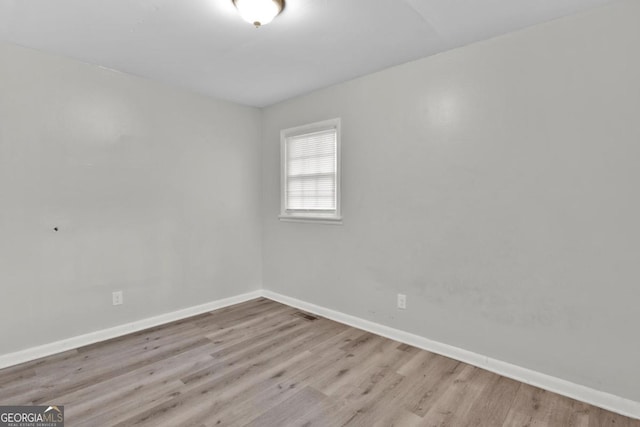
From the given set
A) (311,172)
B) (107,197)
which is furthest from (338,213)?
(107,197)

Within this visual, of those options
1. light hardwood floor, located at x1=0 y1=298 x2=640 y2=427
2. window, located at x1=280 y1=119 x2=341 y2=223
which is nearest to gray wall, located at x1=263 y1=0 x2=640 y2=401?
window, located at x1=280 y1=119 x2=341 y2=223

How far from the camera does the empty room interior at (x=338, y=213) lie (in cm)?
195

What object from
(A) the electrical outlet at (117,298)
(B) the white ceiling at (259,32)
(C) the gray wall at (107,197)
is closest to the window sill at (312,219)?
(C) the gray wall at (107,197)

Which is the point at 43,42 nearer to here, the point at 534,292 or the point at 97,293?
the point at 97,293

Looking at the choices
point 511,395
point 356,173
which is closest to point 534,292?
point 511,395

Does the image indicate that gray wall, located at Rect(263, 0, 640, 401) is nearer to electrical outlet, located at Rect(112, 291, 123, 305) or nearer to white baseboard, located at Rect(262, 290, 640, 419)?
white baseboard, located at Rect(262, 290, 640, 419)

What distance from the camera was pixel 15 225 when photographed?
248cm

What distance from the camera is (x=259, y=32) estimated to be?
229cm

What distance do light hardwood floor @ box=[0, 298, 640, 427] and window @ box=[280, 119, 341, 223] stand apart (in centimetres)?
138

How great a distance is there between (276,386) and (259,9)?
2.44 m

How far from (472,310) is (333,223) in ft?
5.04

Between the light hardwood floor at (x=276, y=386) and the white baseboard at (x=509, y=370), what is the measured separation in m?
0.06

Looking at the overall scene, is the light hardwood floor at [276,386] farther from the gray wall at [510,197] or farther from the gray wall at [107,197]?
the gray wall at [107,197]

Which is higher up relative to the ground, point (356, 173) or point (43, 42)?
point (43, 42)
